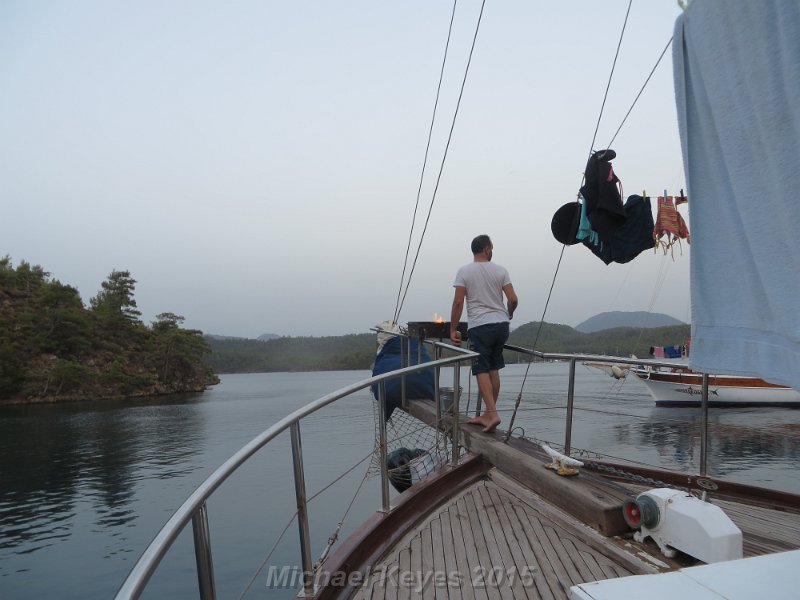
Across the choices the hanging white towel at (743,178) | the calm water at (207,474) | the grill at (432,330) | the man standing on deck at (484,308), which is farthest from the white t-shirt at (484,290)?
the hanging white towel at (743,178)

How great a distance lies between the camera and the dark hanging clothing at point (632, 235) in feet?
11.3

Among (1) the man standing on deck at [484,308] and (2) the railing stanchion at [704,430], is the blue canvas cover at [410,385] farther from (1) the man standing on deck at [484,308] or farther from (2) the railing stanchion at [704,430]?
(2) the railing stanchion at [704,430]

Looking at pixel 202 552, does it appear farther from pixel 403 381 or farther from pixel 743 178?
pixel 403 381

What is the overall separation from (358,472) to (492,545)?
14.8 metres

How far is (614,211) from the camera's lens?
325 cm

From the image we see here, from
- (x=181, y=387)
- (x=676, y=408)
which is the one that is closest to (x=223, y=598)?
(x=676, y=408)

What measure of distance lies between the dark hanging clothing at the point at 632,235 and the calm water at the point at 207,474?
1531 mm

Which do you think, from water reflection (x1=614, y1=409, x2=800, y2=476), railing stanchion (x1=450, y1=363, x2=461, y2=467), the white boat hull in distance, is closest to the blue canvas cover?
railing stanchion (x1=450, y1=363, x2=461, y2=467)

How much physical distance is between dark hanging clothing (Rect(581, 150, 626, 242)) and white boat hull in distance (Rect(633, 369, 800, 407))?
23550mm

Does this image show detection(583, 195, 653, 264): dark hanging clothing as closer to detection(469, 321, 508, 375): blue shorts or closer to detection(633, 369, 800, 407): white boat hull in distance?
detection(469, 321, 508, 375): blue shorts

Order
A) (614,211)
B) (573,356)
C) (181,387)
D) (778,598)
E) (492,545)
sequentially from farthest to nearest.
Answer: (181,387) → (573,356) → (614,211) → (492,545) → (778,598)

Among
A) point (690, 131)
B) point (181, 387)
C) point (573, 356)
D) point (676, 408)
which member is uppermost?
point (690, 131)

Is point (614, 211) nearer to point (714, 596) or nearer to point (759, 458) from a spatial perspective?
point (714, 596)

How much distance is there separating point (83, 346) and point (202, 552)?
235 feet
